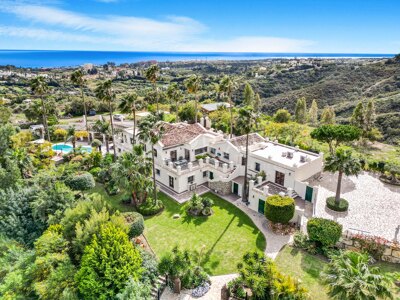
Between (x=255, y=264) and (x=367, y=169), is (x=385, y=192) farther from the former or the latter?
(x=255, y=264)

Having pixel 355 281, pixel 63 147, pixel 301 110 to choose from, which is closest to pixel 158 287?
pixel 355 281

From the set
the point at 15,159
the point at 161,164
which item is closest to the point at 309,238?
the point at 161,164

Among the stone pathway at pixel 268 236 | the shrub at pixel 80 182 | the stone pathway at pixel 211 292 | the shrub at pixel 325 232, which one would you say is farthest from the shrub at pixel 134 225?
the shrub at pixel 325 232

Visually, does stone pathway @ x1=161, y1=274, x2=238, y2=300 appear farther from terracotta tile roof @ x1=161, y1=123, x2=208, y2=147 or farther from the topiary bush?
terracotta tile roof @ x1=161, y1=123, x2=208, y2=147

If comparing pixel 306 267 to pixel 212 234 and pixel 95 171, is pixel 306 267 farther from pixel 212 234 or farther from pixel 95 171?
pixel 95 171

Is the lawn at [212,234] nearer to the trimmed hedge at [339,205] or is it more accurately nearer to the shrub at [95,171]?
the trimmed hedge at [339,205]
